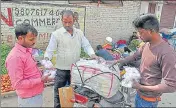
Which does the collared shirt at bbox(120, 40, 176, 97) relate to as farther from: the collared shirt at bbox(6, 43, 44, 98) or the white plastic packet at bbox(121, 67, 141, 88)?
the collared shirt at bbox(6, 43, 44, 98)

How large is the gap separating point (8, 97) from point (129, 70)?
3.18 meters

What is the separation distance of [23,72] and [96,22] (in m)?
6.32

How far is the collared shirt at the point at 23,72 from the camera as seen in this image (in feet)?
7.69

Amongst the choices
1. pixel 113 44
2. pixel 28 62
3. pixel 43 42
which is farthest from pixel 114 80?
pixel 113 44

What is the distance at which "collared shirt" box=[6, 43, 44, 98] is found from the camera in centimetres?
234

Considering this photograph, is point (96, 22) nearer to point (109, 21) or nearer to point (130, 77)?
point (109, 21)

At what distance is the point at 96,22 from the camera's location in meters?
8.52

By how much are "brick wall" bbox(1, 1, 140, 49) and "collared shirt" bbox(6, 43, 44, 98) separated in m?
4.61

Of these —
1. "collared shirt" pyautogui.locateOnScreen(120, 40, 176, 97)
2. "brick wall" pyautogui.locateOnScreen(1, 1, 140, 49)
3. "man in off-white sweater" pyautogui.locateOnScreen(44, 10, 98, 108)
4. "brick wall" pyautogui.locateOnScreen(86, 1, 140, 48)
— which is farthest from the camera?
"brick wall" pyautogui.locateOnScreen(86, 1, 140, 48)

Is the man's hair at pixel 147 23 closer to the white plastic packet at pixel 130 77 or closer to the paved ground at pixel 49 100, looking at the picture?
the white plastic packet at pixel 130 77

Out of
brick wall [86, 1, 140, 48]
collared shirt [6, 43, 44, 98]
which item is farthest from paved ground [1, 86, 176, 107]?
brick wall [86, 1, 140, 48]

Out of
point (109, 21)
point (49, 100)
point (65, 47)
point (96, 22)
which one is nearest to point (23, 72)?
point (65, 47)

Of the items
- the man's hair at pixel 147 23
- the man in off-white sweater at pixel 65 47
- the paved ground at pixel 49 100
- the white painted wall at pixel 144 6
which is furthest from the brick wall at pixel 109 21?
the man's hair at pixel 147 23

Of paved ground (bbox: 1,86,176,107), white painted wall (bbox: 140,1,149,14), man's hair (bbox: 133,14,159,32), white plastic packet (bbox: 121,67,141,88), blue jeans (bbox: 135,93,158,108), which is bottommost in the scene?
paved ground (bbox: 1,86,176,107)
